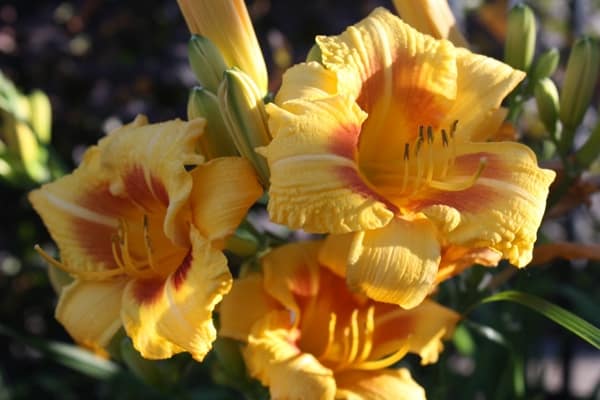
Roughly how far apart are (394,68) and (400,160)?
13 cm

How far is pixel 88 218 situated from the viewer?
1027 mm

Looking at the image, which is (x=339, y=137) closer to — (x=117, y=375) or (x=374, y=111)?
(x=374, y=111)

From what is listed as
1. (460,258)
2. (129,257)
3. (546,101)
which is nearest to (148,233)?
(129,257)

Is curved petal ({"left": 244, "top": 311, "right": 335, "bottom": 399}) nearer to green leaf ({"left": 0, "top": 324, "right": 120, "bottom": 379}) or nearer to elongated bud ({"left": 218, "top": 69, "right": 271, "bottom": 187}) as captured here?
elongated bud ({"left": 218, "top": 69, "right": 271, "bottom": 187})

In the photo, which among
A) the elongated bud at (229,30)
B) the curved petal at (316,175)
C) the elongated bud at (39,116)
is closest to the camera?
the curved petal at (316,175)

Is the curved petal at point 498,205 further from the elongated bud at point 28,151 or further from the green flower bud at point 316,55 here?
the elongated bud at point 28,151

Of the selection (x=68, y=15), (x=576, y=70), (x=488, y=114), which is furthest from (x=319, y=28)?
(x=488, y=114)

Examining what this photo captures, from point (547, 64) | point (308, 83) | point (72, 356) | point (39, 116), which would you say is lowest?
point (72, 356)

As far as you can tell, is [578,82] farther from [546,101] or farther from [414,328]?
[414,328]

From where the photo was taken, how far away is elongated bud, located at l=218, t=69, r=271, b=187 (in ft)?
2.95

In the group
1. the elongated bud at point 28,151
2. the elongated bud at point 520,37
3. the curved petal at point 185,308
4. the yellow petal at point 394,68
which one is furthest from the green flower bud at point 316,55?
the elongated bud at point 28,151

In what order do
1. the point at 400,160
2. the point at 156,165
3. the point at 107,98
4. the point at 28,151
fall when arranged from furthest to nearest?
the point at 107,98 < the point at 28,151 < the point at 400,160 < the point at 156,165

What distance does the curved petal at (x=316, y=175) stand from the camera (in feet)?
2.64

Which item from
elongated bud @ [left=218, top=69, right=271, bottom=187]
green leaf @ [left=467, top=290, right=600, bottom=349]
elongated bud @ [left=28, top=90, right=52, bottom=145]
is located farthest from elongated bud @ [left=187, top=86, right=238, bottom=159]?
elongated bud @ [left=28, top=90, right=52, bottom=145]
